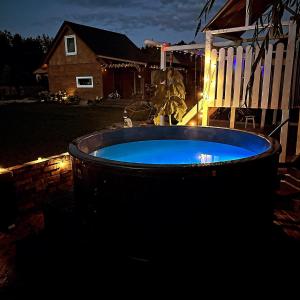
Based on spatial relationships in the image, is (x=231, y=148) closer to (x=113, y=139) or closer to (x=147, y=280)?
Result: (x=113, y=139)

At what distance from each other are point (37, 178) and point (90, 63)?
69.2 ft

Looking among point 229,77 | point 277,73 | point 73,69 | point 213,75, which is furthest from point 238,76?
point 73,69

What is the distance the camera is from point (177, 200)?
2.45 m

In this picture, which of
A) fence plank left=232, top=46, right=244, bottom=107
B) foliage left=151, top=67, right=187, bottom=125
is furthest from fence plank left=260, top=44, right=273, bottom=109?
foliage left=151, top=67, right=187, bottom=125

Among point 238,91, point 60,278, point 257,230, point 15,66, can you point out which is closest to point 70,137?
point 238,91

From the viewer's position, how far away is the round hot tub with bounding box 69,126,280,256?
2.44 metres

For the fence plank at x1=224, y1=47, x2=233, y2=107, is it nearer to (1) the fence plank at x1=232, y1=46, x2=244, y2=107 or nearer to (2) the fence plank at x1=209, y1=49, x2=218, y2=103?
(1) the fence plank at x1=232, y1=46, x2=244, y2=107

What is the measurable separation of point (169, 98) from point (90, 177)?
4.93 m

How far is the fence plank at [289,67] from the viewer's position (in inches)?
204

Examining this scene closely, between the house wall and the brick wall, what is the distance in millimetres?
19592

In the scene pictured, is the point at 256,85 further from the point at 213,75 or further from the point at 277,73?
the point at 213,75

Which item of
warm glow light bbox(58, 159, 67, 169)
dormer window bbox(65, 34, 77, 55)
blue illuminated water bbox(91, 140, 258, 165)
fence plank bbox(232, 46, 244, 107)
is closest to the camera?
warm glow light bbox(58, 159, 67, 169)

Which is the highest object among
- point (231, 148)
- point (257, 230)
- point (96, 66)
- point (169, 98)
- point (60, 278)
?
point (96, 66)

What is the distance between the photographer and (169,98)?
7293 millimetres
